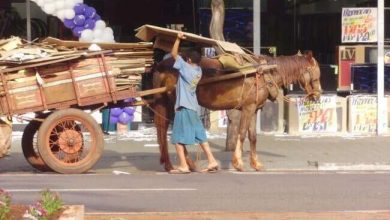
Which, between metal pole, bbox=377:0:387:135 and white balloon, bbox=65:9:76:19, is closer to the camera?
white balloon, bbox=65:9:76:19

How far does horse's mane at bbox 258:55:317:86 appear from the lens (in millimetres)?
14297

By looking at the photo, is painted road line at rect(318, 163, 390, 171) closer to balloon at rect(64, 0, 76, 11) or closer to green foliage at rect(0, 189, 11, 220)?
balloon at rect(64, 0, 76, 11)

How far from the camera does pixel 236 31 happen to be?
20156 millimetres

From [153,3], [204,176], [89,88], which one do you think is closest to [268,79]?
[204,176]

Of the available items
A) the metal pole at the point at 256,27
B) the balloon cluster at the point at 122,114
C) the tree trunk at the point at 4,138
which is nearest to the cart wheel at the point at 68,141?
the tree trunk at the point at 4,138

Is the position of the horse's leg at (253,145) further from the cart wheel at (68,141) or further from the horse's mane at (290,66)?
the cart wheel at (68,141)

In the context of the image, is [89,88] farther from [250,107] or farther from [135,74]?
[250,107]

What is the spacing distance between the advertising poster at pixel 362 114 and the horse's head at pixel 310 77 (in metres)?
5.15

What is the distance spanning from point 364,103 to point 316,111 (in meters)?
1.12

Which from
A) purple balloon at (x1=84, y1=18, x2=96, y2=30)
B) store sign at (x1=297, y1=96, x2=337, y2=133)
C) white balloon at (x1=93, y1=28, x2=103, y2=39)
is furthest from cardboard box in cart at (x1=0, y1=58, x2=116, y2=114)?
store sign at (x1=297, y1=96, x2=337, y2=133)

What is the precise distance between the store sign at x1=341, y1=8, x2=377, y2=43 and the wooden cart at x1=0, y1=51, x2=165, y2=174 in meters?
7.44

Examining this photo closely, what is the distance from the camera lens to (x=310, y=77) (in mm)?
14461

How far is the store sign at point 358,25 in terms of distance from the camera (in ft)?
63.2

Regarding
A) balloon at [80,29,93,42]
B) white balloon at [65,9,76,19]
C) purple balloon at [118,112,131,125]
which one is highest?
white balloon at [65,9,76,19]
